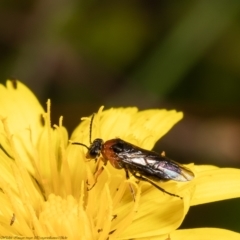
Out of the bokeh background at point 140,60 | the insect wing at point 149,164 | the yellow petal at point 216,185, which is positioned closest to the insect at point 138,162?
the insect wing at point 149,164

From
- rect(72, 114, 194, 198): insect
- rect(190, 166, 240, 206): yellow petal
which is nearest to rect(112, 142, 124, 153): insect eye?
rect(72, 114, 194, 198): insect

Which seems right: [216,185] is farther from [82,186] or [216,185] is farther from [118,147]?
[82,186]

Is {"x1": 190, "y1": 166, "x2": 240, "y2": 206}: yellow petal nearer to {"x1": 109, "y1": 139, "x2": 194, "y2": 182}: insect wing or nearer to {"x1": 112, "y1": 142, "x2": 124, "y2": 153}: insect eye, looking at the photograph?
{"x1": 109, "y1": 139, "x2": 194, "y2": 182}: insect wing

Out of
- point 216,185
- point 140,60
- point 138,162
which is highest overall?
point 140,60

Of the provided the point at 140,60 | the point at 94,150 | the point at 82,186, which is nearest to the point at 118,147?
the point at 94,150

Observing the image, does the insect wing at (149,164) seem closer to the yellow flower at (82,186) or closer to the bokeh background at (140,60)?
the yellow flower at (82,186)

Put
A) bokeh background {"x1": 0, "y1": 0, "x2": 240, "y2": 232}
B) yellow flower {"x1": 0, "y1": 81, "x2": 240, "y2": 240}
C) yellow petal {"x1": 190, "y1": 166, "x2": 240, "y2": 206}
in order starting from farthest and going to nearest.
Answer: bokeh background {"x1": 0, "y1": 0, "x2": 240, "y2": 232} < yellow petal {"x1": 190, "y1": 166, "x2": 240, "y2": 206} < yellow flower {"x1": 0, "y1": 81, "x2": 240, "y2": 240}

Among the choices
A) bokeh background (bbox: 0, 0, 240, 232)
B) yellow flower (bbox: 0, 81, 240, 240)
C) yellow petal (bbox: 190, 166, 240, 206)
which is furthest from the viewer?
bokeh background (bbox: 0, 0, 240, 232)
